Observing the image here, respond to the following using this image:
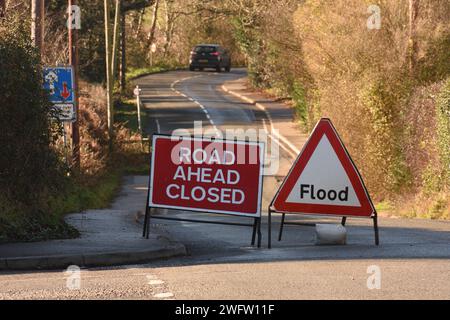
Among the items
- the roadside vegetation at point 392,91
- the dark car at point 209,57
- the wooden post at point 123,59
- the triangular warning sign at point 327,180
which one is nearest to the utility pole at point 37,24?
the roadside vegetation at point 392,91

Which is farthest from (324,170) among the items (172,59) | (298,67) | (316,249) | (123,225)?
(172,59)

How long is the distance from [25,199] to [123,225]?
9.88ft

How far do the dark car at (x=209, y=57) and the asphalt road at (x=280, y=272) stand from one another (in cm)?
5609

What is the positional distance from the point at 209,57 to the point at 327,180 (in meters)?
62.1

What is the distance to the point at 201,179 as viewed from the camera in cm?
1431

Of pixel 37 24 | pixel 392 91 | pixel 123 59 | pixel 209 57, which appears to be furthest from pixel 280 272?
pixel 209 57

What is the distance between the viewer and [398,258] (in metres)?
12.5

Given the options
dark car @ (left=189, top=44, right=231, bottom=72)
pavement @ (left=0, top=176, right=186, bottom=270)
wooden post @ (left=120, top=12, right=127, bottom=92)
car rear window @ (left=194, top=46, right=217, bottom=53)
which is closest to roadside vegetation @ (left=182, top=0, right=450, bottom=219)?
pavement @ (left=0, top=176, right=186, bottom=270)

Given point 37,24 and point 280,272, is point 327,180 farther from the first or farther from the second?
point 37,24

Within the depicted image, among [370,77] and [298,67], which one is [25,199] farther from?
[298,67]

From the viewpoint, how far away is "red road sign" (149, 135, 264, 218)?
14203 millimetres

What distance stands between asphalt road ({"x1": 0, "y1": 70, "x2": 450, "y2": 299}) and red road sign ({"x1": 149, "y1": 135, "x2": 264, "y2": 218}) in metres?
0.63

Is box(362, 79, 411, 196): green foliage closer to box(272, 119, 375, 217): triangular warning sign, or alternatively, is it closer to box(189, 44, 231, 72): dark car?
box(272, 119, 375, 217): triangular warning sign

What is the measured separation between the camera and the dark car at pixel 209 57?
74.6m
